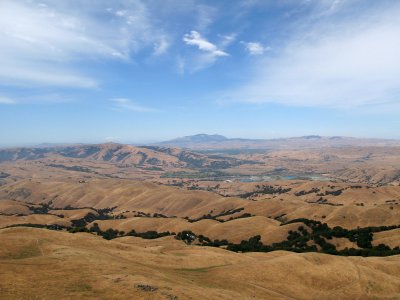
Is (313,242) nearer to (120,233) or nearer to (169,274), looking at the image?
(169,274)

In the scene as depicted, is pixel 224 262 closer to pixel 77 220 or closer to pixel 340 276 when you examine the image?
pixel 340 276

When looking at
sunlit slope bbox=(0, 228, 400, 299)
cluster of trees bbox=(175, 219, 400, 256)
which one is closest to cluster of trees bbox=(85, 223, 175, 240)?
cluster of trees bbox=(175, 219, 400, 256)

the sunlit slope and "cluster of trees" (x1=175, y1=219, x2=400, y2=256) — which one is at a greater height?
the sunlit slope

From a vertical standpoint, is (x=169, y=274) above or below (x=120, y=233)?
above

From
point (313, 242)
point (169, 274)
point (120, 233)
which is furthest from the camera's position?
point (120, 233)

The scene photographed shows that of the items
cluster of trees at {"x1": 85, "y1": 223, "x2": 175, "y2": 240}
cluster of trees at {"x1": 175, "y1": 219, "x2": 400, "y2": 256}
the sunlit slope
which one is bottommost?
cluster of trees at {"x1": 85, "y1": 223, "x2": 175, "y2": 240}

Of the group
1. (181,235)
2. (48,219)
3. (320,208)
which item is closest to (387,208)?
(320,208)

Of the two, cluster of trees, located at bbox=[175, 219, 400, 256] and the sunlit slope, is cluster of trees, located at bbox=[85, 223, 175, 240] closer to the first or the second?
cluster of trees, located at bbox=[175, 219, 400, 256]

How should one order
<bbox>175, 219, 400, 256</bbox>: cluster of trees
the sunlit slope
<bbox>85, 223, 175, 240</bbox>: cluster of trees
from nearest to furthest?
1. the sunlit slope
2. <bbox>175, 219, 400, 256</bbox>: cluster of trees
3. <bbox>85, 223, 175, 240</bbox>: cluster of trees

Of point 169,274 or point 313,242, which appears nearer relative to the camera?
point 169,274

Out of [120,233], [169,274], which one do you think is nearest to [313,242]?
[169,274]

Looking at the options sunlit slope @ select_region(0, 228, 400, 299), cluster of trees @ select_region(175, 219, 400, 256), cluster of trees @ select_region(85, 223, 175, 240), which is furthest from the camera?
cluster of trees @ select_region(85, 223, 175, 240)

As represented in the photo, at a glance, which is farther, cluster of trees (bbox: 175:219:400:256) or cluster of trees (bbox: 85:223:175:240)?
cluster of trees (bbox: 85:223:175:240)
